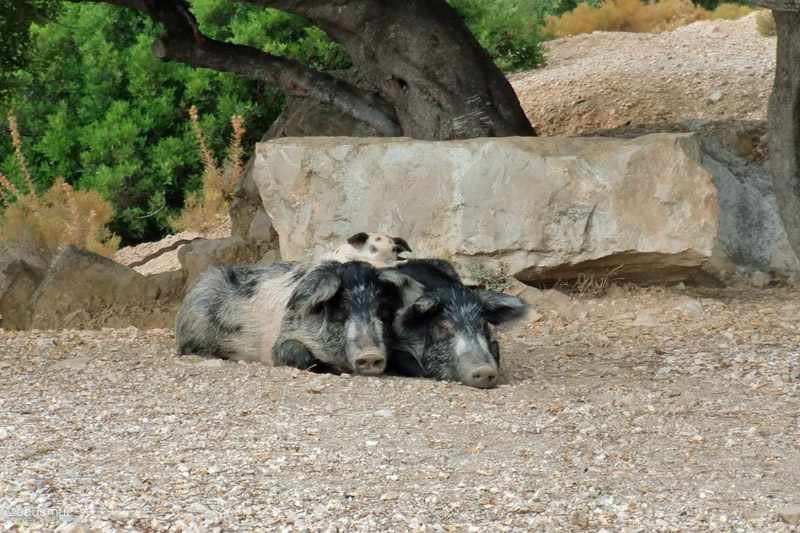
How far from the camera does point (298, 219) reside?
888 cm

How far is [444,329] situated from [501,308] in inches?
16.2

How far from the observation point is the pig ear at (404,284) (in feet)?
20.3

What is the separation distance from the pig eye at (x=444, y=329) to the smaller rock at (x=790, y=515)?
95.8 inches

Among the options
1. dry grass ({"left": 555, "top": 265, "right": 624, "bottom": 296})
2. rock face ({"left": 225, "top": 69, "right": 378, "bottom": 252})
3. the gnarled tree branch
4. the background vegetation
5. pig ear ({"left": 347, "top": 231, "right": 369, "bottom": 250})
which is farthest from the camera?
the background vegetation

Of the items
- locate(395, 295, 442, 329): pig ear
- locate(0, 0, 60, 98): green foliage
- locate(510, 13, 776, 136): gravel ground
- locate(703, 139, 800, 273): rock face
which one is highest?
locate(0, 0, 60, 98): green foliage

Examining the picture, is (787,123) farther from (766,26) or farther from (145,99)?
(145,99)

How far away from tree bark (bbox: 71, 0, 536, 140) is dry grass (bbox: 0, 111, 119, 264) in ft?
10.8

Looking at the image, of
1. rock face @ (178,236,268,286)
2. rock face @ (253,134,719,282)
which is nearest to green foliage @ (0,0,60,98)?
rock face @ (178,236,268,286)

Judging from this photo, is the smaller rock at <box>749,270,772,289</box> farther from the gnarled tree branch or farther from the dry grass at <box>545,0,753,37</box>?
the dry grass at <box>545,0,753,37</box>

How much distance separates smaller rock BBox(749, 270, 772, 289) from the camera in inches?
359

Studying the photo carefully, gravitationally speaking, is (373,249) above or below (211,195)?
above

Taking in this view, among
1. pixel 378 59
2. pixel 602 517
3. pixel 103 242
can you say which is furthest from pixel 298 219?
pixel 103 242

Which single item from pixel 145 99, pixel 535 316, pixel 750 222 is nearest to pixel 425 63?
pixel 535 316

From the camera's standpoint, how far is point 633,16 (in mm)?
21375
